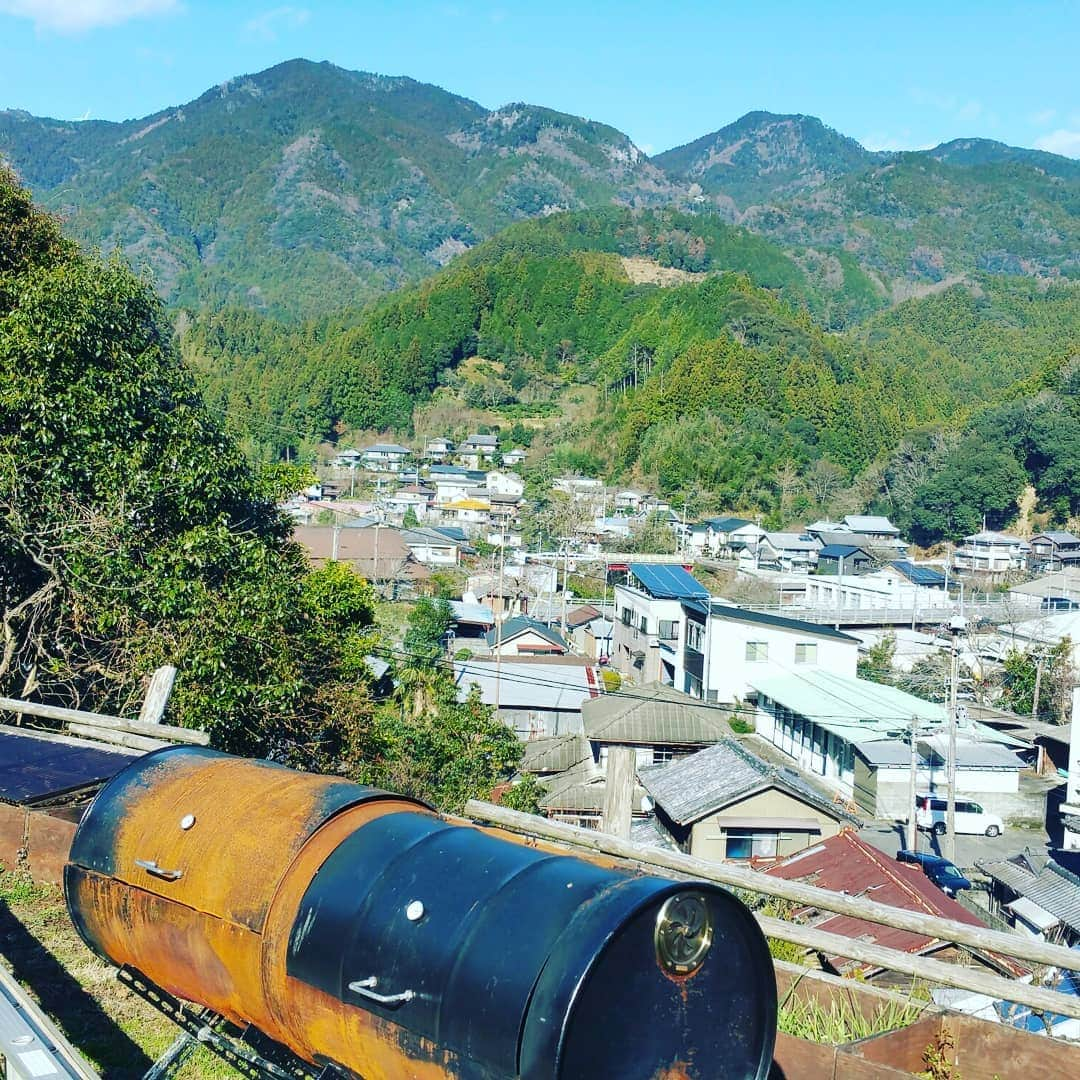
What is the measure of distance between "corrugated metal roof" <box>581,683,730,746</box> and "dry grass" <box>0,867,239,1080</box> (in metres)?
17.2

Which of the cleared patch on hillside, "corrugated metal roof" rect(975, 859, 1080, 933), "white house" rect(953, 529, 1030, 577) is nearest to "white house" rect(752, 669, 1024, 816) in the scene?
"corrugated metal roof" rect(975, 859, 1080, 933)

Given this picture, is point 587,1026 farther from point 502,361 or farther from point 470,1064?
point 502,361

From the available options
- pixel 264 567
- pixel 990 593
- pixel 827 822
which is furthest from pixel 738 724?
pixel 990 593

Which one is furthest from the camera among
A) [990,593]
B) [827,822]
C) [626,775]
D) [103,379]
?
[990,593]

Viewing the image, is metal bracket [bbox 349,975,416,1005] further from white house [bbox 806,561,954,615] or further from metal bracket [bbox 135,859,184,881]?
white house [bbox 806,561,954,615]

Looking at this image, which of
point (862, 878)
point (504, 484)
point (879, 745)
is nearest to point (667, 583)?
point (879, 745)

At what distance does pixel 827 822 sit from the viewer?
16.4 metres

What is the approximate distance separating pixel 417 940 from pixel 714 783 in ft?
48.6

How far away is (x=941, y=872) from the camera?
55.9 feet

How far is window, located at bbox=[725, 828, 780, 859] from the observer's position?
639 inches

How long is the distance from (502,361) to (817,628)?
77.6 m

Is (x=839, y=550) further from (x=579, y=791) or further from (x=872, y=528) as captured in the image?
(x=579, y=791)

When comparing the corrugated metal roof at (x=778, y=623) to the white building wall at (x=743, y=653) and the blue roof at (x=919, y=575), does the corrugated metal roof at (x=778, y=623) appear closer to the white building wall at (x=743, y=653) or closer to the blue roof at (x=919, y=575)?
the white building wall at (x=743, y=653)

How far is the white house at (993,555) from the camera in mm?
55625
